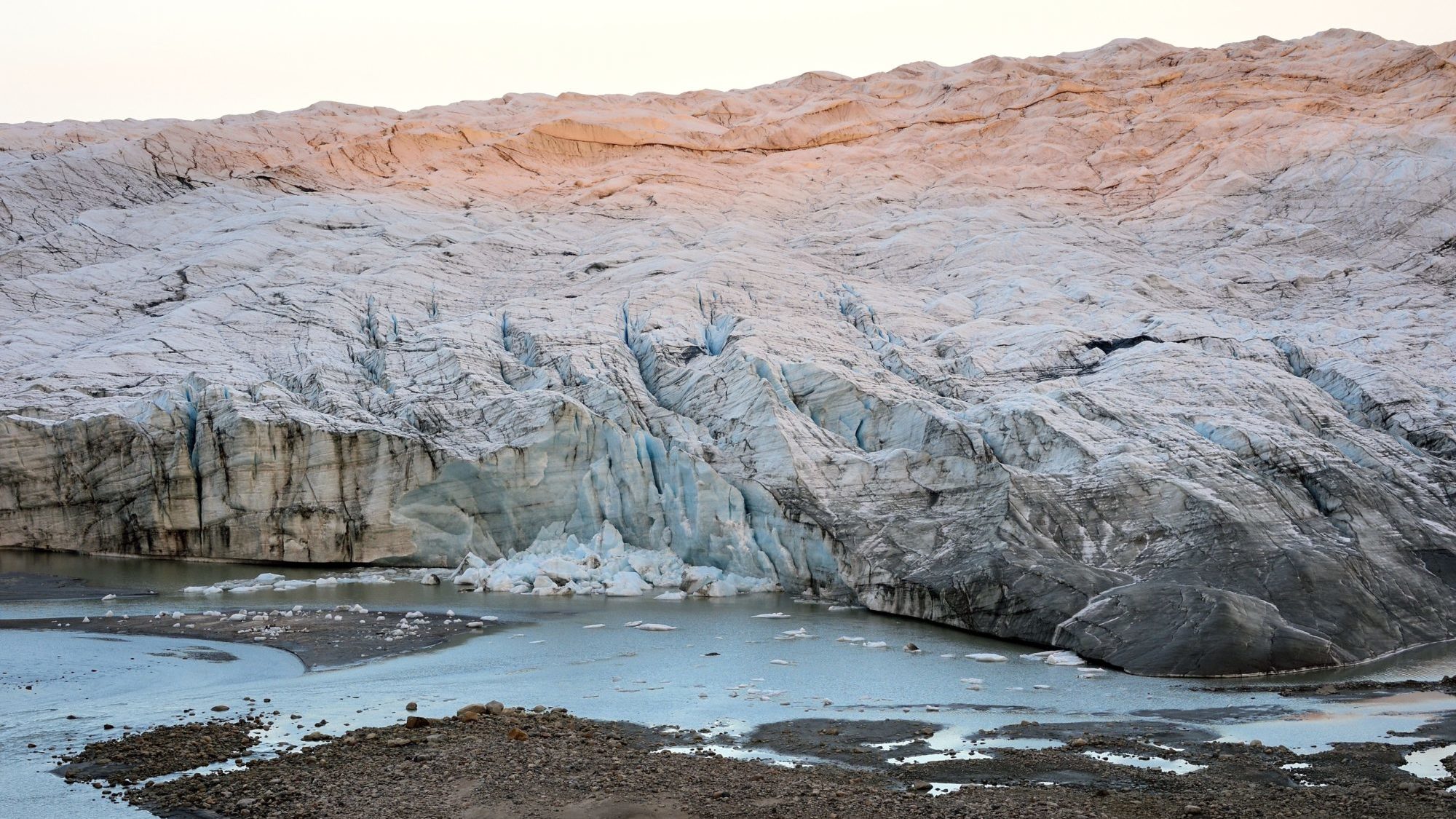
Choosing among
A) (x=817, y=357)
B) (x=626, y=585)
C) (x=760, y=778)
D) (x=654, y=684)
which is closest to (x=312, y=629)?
(x=626, y=585)

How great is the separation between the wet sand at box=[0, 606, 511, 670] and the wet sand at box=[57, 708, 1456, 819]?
5693 mm

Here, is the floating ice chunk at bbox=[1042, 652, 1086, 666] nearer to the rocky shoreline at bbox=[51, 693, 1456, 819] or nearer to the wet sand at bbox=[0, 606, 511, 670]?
the rocky shoreline at bbox=[51, 693, 1456, 819]

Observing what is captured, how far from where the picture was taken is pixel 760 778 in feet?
31.1

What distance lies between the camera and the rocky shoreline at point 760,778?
873 centimetres

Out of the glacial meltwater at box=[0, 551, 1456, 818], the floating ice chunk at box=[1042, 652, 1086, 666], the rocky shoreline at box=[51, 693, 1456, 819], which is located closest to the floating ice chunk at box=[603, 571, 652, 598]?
the glacial meltwater at box=[0, 551, 1456, 818]

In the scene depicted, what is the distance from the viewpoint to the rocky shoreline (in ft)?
28.7

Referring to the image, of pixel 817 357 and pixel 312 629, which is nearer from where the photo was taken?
pixel 312 629

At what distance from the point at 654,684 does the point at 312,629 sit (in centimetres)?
642

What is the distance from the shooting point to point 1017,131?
44.9m

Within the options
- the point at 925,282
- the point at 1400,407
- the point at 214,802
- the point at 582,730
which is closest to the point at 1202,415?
the point at 1400,407

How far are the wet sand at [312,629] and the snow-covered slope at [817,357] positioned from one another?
19.4 feet

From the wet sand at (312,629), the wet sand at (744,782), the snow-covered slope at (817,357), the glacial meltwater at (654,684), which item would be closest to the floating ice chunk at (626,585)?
the snow-covered slope at (817,357)

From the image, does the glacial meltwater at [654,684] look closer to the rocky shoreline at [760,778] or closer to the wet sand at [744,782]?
the rocky shoreline at [760,778]

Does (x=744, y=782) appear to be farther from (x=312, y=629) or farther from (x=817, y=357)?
(x=817, y=357)
